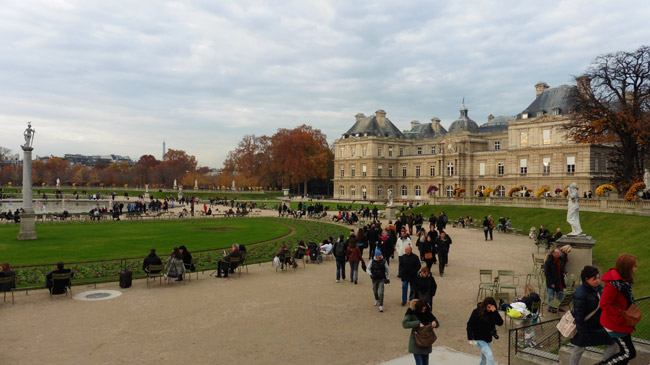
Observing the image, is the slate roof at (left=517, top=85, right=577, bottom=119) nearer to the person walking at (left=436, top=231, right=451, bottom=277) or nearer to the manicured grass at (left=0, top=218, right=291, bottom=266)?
the manicured grass at (left=0, top=218, right=291, bottom=266)

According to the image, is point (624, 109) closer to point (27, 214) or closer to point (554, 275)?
point (554, 275)

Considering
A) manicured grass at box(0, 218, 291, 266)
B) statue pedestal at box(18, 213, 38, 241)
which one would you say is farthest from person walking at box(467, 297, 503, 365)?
statue pedestal at box(18, 213, 38, 241)

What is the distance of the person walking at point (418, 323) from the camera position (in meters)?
7.25

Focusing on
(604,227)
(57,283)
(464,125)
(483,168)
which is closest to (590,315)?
(57,283)

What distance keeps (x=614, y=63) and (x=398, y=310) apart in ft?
111

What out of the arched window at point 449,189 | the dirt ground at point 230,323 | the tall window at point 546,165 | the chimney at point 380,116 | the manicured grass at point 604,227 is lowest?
the dirt ground at point 230,323

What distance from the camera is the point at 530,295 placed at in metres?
9.82

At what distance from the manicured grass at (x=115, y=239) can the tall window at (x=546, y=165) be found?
42.9 meters

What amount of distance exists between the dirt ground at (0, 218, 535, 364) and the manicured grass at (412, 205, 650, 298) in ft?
16.5

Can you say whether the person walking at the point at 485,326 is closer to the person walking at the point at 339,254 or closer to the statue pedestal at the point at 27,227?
the person walking at the point at 339,254

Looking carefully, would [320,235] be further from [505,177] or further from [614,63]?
[505,177]

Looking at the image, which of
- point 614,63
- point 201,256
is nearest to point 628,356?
point 201,256

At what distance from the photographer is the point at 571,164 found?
58.1 metres

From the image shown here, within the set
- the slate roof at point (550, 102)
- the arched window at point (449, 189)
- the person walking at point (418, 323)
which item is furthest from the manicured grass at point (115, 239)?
the arched window at point (449, 189)
